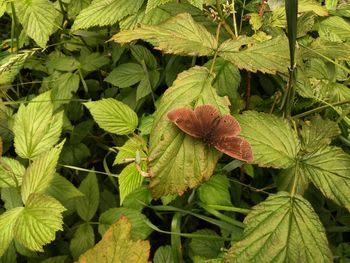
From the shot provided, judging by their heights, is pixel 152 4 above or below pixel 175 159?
above

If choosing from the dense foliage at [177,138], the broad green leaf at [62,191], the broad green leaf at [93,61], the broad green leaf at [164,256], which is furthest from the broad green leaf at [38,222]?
the broad green leaf at [93,61]

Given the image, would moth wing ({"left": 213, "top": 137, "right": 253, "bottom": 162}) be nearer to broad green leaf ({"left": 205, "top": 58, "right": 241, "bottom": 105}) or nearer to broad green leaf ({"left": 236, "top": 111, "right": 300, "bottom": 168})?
broad green leaf ({"left": 236, "top": 111, "right": 300, "bottom": 168})

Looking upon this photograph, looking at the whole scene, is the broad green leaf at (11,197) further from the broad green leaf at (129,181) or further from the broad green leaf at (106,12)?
the broad green leaf at (106,12)

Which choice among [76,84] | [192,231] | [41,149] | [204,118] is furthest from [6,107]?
[204,118]

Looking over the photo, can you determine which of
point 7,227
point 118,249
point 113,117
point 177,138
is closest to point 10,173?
point 7,227

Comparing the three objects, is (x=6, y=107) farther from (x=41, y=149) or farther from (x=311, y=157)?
(x=311, y=157)

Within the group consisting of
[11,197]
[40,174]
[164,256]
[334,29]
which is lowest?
[164,256]

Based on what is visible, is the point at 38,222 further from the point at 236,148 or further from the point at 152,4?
the point at 152,4

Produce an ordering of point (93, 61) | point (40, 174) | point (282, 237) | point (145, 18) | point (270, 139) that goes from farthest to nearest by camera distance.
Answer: point (93, 61)
point (145, 18)
point (40, 174)
point (270, 139)
point (282, 237)
